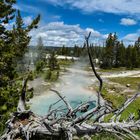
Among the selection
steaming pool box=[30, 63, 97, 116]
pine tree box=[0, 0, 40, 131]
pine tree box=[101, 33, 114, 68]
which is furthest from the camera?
pine tree box=[101, 33, 114, 68]

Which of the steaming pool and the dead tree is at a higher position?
the dead tree

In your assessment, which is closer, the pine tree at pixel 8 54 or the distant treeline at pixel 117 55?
the pine tree at pixel 8 54

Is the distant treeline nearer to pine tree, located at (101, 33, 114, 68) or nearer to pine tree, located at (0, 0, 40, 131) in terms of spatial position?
pine tree, located at (101, 33, 114, 68)

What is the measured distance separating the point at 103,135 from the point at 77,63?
5321 inches

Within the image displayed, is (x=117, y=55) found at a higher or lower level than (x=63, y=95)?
higher

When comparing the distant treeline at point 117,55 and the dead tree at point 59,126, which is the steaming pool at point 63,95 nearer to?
the dead tree at point 59,126

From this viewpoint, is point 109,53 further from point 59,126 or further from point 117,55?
point 59,126

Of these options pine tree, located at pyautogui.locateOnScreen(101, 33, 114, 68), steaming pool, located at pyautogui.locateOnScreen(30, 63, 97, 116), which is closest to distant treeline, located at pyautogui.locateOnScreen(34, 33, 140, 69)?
pine tree, located at pyautogui.locateOnScreen(101, 33, 114, 68)

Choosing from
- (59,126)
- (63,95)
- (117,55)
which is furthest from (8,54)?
(117,55)

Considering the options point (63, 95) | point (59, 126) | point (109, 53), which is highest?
point (109, 53)

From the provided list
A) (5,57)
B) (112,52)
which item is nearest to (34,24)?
(5,57)

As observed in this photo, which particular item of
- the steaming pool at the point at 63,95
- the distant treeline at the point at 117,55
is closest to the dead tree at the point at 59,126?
the steaming pool at the point at 63,95

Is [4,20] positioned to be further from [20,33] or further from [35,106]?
[35,106]

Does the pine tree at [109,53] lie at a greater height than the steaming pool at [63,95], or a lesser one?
greater
